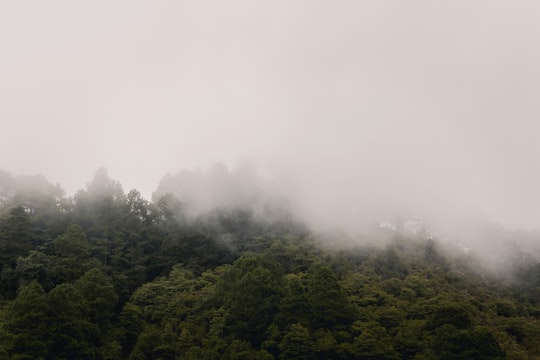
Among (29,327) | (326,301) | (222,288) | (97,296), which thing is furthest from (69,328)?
(326,301)

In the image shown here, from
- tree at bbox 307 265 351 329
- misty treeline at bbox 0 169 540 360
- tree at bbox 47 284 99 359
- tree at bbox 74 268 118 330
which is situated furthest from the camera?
tree at bbox 307 265 351 329

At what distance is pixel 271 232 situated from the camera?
5628 centimetres

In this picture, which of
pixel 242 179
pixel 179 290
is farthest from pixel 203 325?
pixel 242 179

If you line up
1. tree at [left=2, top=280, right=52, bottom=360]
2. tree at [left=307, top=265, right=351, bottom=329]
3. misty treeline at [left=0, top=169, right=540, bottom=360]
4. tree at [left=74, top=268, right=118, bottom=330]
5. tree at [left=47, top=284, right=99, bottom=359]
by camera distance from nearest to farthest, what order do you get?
tree at [left=2, top=280, right=52, bottom=360], tree at [left=47, top=284, right=99, bottom=359], misty treeline at [left=0, top=169, right=540, bottom=360], tree at [left=74, top=268, right=118, bottom=330], tree at [left=307, top=265, right=351, bottom=329]

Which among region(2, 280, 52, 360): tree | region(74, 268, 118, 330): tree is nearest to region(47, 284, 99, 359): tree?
region(2, 280, 52, 360): tree

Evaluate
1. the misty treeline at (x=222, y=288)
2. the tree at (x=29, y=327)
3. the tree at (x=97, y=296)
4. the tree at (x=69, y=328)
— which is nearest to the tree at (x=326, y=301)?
the misty treeline at (x=222, y=288)

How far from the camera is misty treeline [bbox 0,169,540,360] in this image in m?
32.2

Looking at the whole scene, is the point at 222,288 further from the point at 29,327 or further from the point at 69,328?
the point at 29,327

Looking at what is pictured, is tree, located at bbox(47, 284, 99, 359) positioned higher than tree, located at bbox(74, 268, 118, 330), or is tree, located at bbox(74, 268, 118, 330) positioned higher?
tree, located at bbox(74, 268, 118, 330)

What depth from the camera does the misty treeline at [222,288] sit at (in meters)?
32.2

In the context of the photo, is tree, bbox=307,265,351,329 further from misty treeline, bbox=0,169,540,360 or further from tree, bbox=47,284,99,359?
tree, bbox=47,284,99,359

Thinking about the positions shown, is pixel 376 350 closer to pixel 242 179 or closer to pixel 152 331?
pixel 152 331

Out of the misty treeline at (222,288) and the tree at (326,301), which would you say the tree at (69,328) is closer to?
the misty treeline at (222,288)

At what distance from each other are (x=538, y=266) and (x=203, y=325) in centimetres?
3958
